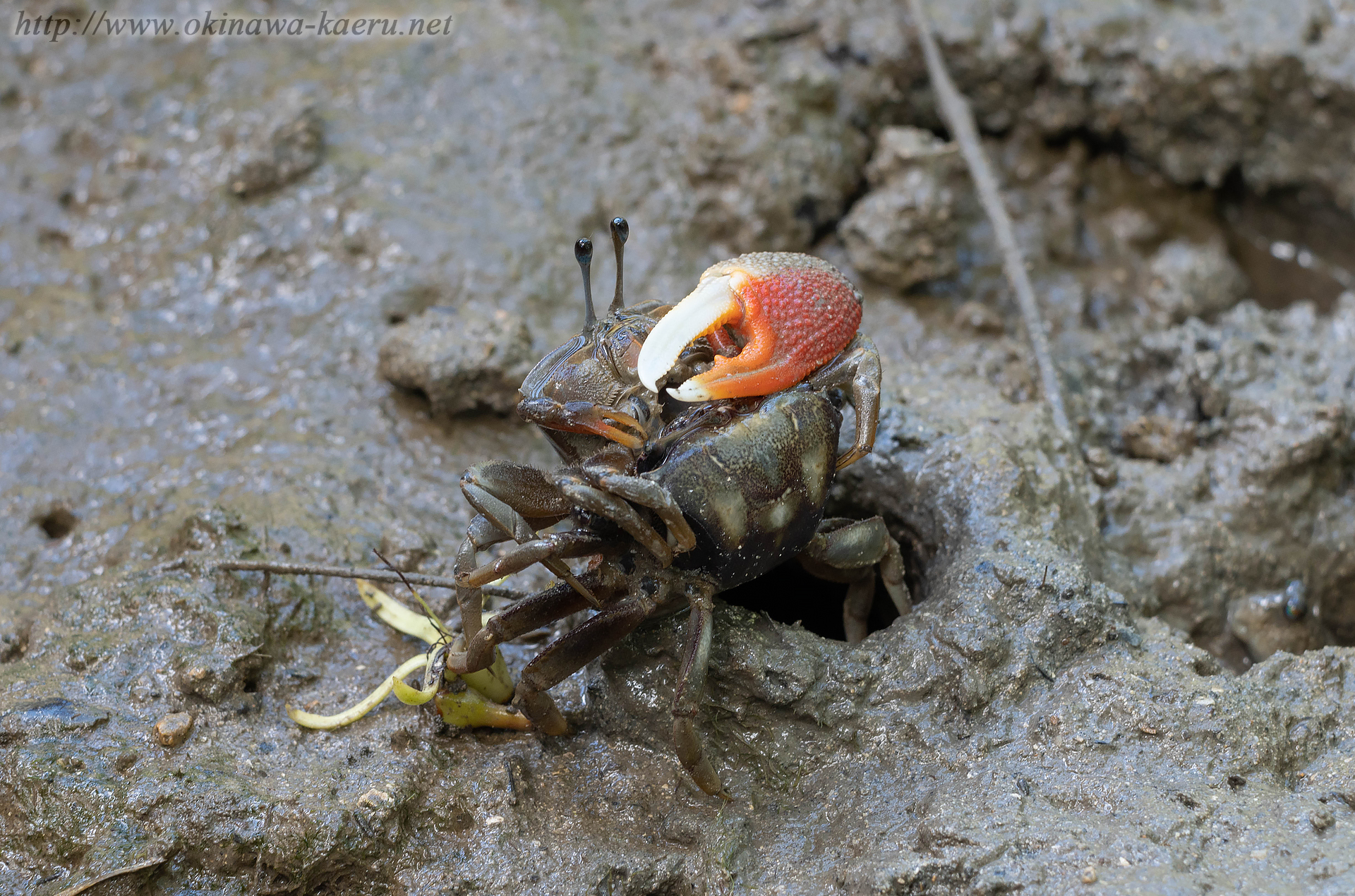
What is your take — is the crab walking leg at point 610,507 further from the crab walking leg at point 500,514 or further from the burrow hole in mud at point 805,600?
the burrow hole in mud at point 805,600

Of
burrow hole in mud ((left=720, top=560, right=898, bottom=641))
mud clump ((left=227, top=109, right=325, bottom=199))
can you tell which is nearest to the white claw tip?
burrow hole in mud ((left=720, top=560, right=898, bottom=641))

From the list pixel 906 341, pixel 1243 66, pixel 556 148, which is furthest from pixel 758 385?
pixel 1243 66

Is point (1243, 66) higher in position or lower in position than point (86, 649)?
higher

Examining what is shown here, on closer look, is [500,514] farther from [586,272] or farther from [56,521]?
[56,521]

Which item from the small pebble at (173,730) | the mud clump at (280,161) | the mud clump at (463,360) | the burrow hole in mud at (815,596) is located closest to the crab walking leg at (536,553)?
the burrow hole in mud at (815,596)

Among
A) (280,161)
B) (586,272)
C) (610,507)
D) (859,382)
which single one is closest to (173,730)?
(610,507)

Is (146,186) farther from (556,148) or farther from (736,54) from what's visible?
(736,54)
